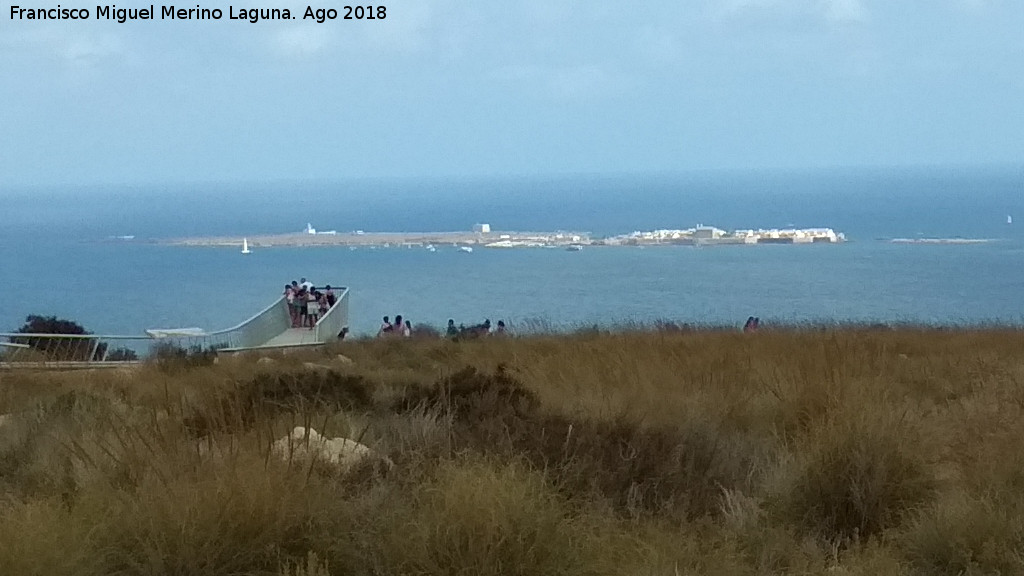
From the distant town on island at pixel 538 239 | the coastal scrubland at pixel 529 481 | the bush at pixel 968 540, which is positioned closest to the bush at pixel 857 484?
the coastal scrubland at pixel 529 481

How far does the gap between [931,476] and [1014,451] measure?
598 millimetres

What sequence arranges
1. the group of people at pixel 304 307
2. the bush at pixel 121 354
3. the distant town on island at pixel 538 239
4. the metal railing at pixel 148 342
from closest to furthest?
the metal railing at pixel 148 342 → the bush at pixel 121 354 → the group of people at pixel 304 307 → the distant town on island at pixel 538 239

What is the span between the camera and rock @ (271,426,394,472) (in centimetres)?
485

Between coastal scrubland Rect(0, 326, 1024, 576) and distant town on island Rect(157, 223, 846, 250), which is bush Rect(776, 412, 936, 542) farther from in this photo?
distant town on island Rect(157, 223, 846, 250)

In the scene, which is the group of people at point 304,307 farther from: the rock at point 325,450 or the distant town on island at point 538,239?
the distant town on island at point 538,239

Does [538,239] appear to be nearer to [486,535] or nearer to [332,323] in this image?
[332,323]

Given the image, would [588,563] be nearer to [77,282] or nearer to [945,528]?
[945,528]

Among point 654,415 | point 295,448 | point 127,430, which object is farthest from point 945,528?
point 127,430

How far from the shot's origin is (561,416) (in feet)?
20.4

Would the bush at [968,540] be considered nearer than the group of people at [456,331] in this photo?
Yes

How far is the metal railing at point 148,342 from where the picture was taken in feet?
49.6

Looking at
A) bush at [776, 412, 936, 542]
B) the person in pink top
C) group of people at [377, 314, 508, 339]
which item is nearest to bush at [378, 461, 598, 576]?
bush at [776, 412, 936, 542]

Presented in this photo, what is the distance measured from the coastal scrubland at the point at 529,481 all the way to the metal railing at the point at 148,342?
756 cm

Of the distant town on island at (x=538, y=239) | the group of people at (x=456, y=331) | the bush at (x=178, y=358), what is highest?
the bush at (x=178, y=358)
